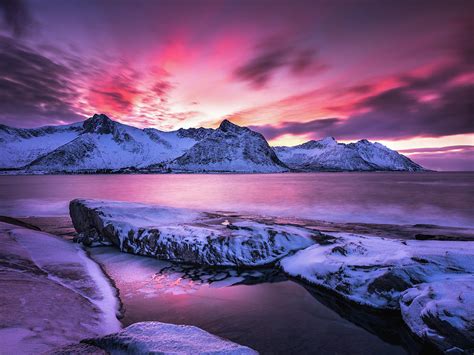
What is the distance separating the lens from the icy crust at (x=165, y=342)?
328 centimetres

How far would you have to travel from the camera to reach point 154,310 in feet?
17.3

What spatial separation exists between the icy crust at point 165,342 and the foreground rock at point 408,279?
9.15ft

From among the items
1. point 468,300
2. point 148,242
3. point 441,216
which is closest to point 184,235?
point 148,242

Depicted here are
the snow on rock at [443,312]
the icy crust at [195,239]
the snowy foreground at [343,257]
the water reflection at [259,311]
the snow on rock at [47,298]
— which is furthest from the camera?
the icy crust at [195,239]

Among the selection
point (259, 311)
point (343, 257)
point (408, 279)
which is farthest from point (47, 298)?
point (408, 279)

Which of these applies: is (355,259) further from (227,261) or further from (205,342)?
(205,342)

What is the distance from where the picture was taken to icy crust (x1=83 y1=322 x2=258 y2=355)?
10.7ft

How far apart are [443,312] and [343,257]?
261 cm

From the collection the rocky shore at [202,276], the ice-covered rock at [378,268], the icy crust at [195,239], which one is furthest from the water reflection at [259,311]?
the icy crust at [195,239]

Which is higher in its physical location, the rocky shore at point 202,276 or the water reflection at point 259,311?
the rocky shore at point 202,276

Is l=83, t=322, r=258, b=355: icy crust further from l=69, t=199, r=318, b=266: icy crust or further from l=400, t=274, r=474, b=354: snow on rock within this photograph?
l=69, t=199, r=318, b=266: icy crust

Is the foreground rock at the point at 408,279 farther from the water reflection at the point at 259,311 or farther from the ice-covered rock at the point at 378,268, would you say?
the water reflection at the point at 259,311

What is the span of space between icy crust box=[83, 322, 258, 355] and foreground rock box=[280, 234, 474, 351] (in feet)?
9.15

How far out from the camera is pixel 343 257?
6.67m
